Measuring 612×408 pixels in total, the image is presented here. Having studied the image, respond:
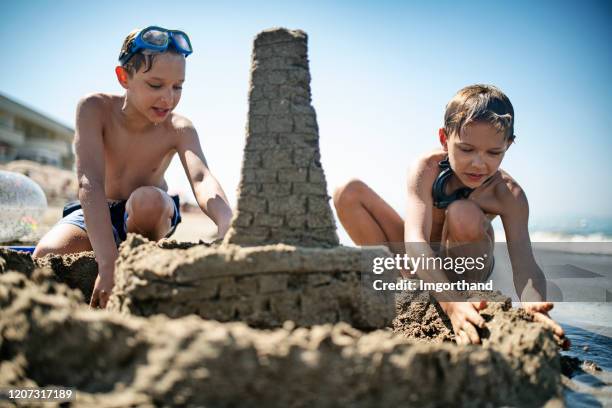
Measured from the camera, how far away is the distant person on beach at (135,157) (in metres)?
2.89

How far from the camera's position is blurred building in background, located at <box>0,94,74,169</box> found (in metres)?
20.8

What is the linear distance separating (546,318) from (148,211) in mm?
2664

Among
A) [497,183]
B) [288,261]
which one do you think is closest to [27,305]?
[288,261]

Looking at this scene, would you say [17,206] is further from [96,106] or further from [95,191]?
[95,191]

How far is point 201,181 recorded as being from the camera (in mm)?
3424

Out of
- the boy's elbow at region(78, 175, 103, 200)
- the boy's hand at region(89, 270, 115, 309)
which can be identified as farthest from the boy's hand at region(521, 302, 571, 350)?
the boy's elbow at region(78, 175, 103, 200)

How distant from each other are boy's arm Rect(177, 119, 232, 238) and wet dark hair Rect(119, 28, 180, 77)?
0.61 metres

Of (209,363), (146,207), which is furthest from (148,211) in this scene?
(209,363)

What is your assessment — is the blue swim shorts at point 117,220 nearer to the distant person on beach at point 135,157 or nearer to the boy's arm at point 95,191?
the distant person on beach at point 135,157

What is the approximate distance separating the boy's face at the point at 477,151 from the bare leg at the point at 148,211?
2185mm

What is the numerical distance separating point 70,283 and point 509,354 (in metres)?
2.88

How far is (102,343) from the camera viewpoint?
148cm

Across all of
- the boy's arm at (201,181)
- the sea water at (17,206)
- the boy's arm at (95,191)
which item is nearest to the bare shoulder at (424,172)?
the boy's arm at (201,181)

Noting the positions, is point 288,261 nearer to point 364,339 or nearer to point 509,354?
point 364,339
